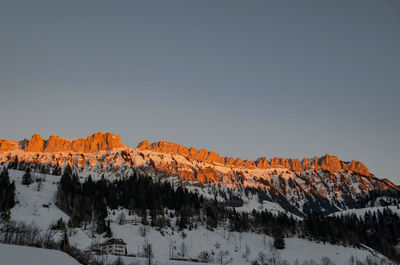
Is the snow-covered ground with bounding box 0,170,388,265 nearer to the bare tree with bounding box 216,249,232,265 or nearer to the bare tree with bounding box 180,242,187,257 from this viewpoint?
the bare tree with bounding box 180,242,187,257

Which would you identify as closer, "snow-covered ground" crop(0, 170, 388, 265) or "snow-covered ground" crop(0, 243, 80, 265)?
"snow-covered ground" crop(0, 243, 80, 265)

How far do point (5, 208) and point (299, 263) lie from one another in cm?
8018

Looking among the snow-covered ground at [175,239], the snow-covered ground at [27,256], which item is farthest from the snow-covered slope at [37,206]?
the snow-covered ground at [27,256]

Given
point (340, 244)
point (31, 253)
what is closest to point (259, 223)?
point (340, 244)

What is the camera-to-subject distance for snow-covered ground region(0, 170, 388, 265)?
95562 millimetres

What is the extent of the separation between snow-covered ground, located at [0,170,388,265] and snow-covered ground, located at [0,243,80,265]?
212ft

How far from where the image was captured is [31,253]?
20938 millimetres

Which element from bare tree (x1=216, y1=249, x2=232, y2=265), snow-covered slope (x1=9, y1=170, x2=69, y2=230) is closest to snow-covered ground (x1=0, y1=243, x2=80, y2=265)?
snow-covered slope (x1=9, y1=170, x2=69, y2=230)

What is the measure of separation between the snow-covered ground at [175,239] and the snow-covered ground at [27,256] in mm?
64471

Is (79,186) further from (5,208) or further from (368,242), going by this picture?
(368,242)

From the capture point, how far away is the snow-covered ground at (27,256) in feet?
60.6

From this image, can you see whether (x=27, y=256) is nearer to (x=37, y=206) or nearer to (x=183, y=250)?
(x=183, y=250)

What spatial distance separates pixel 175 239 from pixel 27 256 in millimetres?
92600

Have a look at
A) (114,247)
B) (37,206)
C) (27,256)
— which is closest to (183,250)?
(114,247)
